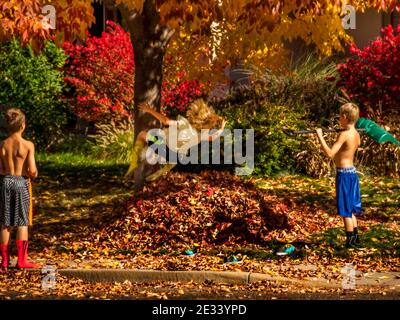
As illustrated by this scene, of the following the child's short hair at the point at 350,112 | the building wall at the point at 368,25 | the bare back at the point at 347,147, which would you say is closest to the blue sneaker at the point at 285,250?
the bare back at the point at 347,147

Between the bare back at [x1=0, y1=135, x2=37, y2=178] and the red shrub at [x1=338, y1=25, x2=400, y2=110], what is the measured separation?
7.58 meters

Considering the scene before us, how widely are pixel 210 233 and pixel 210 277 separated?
1.40 meters

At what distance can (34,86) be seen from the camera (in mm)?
18266

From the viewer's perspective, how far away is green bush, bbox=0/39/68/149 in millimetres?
18094

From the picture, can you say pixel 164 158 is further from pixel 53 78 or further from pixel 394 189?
pixel 53 78

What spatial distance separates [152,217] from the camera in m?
10.6

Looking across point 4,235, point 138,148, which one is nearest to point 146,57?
point 138,148

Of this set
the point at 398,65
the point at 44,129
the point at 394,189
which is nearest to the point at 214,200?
the point at 394,189

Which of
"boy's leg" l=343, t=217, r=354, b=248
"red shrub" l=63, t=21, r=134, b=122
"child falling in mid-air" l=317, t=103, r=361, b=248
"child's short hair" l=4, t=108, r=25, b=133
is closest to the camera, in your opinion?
"child's short hair" l=4, t=108, r=25, b=133

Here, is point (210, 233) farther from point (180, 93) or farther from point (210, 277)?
point (180, 93)

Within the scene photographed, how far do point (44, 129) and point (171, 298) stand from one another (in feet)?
34.9

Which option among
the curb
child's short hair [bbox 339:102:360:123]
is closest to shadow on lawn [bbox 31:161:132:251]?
the curb

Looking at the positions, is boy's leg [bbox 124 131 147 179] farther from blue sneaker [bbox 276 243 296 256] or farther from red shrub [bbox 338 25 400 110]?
red shrub [bbox 338 25 400 110]

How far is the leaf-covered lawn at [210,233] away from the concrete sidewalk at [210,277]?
0.21 m
